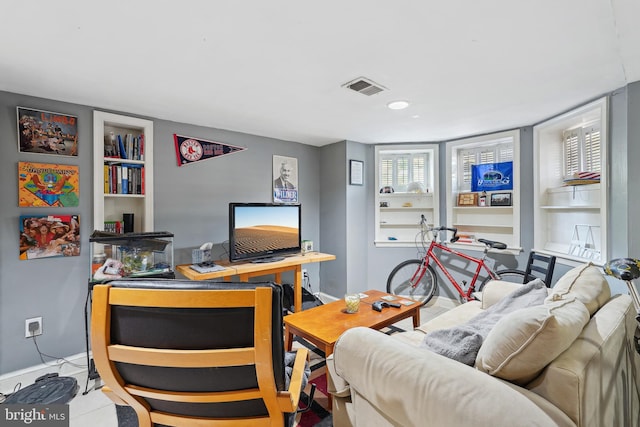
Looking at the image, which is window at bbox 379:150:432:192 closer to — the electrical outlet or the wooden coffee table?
the wooden coffee table

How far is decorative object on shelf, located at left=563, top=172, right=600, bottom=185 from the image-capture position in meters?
2.55

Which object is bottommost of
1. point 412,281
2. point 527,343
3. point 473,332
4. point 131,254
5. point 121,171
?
point 412,281

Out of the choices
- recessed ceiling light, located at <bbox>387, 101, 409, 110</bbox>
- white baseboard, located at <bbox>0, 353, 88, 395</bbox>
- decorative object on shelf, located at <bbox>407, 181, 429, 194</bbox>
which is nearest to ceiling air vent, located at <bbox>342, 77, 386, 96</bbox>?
recessed ceiling light, located at <bbox>387, 101, 409, 110</bbox>

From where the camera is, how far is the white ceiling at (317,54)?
1.32 m

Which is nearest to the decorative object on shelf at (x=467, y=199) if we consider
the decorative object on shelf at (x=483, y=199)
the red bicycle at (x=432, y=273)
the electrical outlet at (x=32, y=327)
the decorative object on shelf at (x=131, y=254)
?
the decorative object on shelf at (x=483, y=199)

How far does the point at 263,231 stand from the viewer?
3213 mm

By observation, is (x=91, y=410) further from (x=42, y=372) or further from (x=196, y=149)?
(x=196, y=149)

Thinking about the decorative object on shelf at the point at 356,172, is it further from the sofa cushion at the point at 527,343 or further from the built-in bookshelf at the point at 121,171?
the sofa cushion at the point at 527,343

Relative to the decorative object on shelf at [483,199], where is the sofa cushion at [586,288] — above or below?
below

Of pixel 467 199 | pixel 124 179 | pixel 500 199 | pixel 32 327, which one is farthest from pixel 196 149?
pixel 500 199

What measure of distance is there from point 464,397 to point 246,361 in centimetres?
68

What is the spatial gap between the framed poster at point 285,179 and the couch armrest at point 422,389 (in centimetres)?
267

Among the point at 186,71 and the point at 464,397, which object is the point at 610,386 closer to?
the point at 464,397

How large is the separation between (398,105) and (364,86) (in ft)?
1.74
